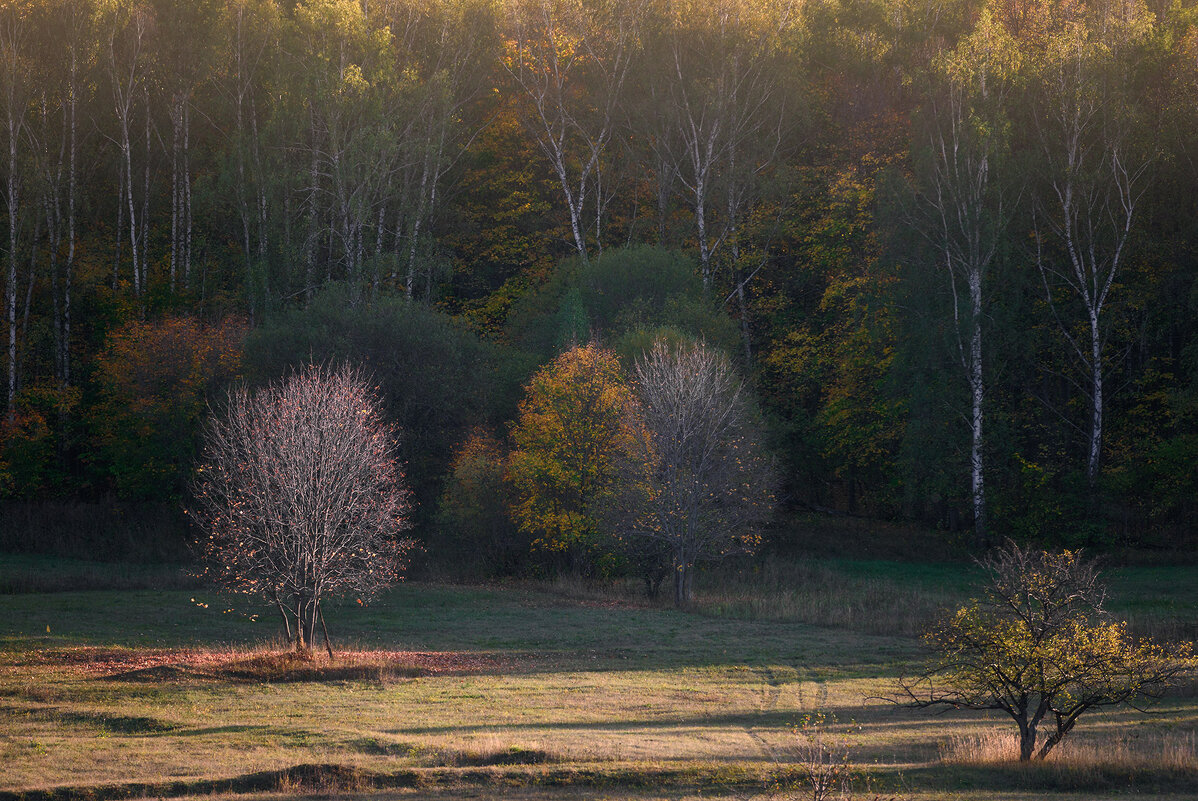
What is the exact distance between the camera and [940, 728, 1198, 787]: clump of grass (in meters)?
16.8

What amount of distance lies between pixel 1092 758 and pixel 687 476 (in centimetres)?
2090

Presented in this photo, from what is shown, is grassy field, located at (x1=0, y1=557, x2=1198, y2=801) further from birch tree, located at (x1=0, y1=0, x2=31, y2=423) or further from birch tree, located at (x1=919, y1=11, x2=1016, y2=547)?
birch tree, located at (x1=0, y1=0, x2=31, y2=423)

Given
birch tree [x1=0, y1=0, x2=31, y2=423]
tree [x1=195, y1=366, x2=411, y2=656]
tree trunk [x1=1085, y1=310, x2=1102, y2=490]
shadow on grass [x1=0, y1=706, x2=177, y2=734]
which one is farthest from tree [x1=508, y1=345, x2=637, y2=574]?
birch tree [x1=0, y1=0, x2=31, y2=423]

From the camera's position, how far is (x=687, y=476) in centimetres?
3766

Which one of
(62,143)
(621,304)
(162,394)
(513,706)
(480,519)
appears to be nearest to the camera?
(513,706)

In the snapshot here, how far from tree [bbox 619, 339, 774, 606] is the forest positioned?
6.84 m

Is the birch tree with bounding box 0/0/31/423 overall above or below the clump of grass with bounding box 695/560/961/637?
above

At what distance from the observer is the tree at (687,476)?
37.4 meters

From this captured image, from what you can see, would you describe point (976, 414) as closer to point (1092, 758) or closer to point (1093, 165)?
point (1093, 165)

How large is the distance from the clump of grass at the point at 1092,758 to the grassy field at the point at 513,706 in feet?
0.18

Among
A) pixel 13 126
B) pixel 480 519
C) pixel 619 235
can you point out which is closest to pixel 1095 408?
pixel 480 519

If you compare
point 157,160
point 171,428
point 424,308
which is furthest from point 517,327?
point 157,160

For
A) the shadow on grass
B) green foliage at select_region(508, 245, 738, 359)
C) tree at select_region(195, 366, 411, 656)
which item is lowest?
the shadow on grass

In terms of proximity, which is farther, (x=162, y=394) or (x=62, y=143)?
(x=62, y=143)
